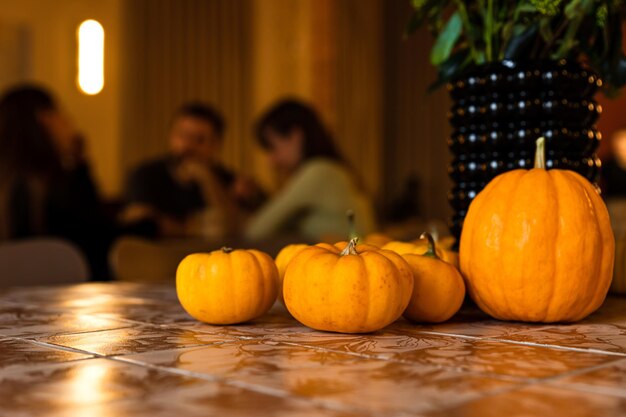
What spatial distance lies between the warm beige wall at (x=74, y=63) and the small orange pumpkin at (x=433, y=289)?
697cm

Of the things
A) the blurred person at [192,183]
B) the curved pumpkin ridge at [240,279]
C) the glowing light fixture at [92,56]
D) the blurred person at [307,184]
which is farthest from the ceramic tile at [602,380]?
the glowing light fixture at [92,56]

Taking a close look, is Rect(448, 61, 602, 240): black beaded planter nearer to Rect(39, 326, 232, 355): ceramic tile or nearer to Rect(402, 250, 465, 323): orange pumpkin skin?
Rect(402, 250, 465, 323): orange pumpkin skin

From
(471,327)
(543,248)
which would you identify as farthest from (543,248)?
(471,327)

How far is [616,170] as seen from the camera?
22.3 ft

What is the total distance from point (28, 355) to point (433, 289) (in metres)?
0.39

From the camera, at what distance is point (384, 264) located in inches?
31.0

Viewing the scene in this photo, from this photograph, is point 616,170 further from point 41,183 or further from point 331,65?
point 41,183

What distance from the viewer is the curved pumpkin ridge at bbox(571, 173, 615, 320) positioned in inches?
34.1

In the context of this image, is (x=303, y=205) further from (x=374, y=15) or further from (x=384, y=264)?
(x=374, y=15)

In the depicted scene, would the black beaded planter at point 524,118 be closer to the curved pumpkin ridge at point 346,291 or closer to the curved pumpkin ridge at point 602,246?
the curved pumpkin ridge at point 602,246

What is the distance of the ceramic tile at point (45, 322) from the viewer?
2.72 feet

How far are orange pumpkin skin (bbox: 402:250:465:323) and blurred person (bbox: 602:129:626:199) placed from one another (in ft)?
20.4

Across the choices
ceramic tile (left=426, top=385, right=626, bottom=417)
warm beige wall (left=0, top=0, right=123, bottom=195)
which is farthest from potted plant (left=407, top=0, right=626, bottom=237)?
warm beige wall (left=0, top=0, right=123, bottom=195)

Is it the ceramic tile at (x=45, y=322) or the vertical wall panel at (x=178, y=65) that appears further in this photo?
the vertical wall panel at (x=178, y=65)
